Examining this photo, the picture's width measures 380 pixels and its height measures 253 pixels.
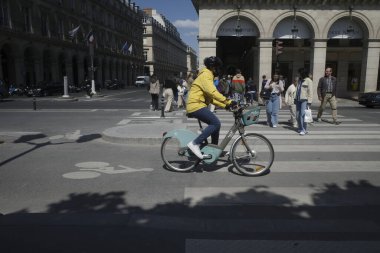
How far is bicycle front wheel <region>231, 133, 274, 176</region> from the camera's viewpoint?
579cm

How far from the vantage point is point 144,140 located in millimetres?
8586

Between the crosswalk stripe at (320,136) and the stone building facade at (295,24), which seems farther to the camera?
the stone building facade at (295,24)

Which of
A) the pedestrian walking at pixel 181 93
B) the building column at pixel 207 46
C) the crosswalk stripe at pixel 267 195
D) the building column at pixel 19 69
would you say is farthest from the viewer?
the building column at pixel 19 69

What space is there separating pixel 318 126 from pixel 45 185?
8849 millimetres

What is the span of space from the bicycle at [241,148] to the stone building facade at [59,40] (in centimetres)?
3579

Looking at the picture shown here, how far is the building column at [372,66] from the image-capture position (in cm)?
2379

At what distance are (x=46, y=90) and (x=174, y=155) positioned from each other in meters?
31.4

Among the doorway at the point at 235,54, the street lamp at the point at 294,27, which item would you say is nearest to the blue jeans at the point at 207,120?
the street lamp at the point at 294,27

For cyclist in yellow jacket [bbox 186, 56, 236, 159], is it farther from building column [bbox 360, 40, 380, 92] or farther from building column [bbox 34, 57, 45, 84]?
building column [bbox 34, 57, 45, 84]

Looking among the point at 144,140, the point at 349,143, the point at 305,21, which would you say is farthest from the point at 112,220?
the point at 305,21

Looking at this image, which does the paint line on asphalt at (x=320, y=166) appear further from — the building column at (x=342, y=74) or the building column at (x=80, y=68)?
the building column at (x=80, y=68)

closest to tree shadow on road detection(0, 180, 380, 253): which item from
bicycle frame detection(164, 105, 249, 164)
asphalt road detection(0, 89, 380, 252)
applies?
asphalt road detection(0, 89, 380, 252)

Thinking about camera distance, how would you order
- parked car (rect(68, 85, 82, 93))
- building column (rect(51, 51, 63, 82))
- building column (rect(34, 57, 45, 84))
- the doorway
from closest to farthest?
the doorway → building column (rect(34, 57, 45, 84)) → parked car (rect(68, 85, 82, 93)) → building column (rect(51, 51, 63, 82))

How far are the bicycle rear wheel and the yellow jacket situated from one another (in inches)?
26.8
